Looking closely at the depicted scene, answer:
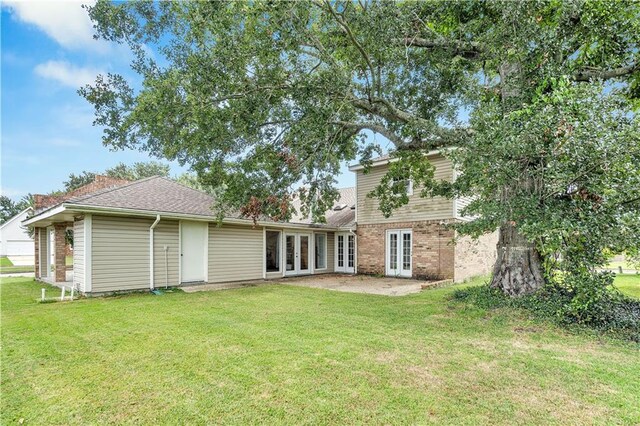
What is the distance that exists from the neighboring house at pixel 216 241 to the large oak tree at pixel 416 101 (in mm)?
2796

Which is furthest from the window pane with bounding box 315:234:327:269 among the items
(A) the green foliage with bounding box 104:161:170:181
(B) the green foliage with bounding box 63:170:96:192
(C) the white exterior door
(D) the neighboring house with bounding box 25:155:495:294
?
(B) the green foliage with bounding box 63:170:96:192

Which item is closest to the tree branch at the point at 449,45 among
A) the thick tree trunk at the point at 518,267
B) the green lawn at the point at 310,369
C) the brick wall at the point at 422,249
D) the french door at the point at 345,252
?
the thick tree trunk at the point at 518,267

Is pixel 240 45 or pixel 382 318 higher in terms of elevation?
pixel 240 45

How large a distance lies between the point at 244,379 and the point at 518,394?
119 inches

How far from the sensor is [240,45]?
6.29m

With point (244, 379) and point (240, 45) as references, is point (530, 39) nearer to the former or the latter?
point (240, 45)

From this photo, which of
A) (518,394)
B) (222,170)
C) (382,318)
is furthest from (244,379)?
(222,170)

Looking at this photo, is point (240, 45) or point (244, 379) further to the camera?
point (240, 45)

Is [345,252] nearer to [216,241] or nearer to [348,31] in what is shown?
[216,241]

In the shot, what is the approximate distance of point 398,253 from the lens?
14500 millimetres

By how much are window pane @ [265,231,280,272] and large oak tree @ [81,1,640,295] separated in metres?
5.28

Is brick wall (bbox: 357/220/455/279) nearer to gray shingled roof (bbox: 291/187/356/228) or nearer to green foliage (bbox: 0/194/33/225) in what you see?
gray shingled roof (bbox: 291/187/356/228)

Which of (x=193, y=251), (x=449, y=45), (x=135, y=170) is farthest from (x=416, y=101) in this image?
(x=135, y=170)

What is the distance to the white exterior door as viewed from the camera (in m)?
11.7
